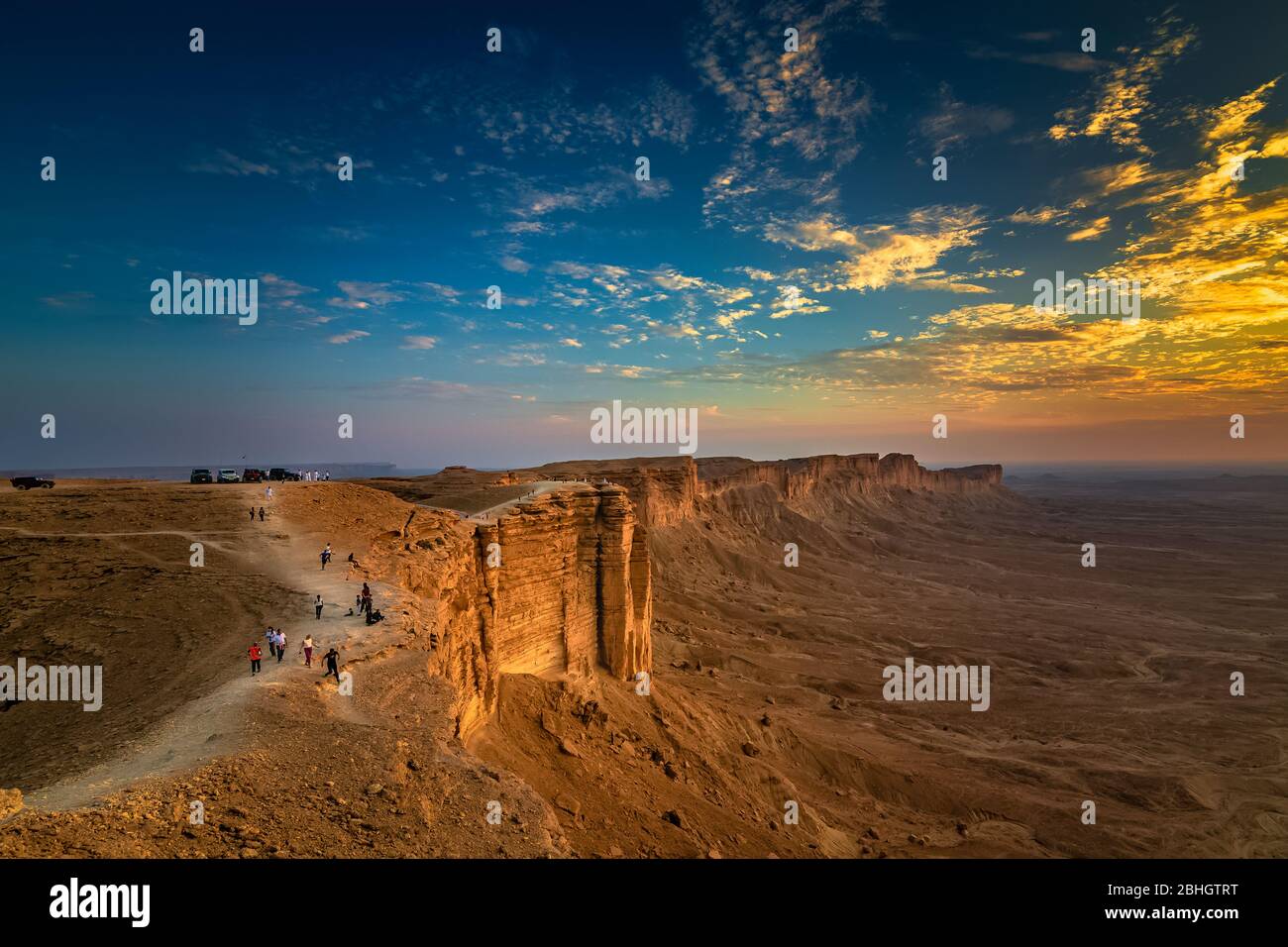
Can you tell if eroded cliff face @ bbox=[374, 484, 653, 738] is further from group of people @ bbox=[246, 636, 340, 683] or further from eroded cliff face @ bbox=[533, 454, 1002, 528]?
eroded cliff face @ bbox=[533, 454, 1002, 528]

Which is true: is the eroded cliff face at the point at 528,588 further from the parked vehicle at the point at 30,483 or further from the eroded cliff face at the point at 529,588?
the parked vehicle at the point at 30,483

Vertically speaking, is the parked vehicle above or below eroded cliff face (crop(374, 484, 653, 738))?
above

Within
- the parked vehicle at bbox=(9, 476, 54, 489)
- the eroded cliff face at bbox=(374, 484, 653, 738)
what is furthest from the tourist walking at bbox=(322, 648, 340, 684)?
the parked vehicle at bbox=(9, 476, 54, 489)

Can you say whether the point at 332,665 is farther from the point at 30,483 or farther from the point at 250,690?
the point at 30,483
